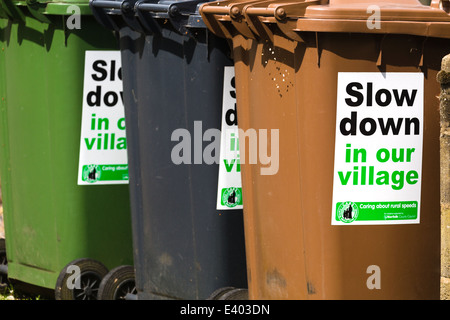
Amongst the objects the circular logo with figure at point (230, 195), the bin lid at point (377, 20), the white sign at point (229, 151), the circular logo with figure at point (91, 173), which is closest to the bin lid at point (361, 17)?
the bin lid at point (377, 20)

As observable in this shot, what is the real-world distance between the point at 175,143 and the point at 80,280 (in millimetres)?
1063

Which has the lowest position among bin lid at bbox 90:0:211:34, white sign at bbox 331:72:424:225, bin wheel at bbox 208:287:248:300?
bin wheel at bbox 208:287:248:300

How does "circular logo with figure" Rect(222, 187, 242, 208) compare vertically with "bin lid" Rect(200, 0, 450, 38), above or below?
A: below

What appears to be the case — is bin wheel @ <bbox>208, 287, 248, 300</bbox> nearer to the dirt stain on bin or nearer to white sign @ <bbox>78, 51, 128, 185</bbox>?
the dirt stain on bin

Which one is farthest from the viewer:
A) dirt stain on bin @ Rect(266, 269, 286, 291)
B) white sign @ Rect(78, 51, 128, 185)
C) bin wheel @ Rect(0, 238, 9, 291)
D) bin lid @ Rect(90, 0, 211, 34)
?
bin wheel @ Rect(0, 238, 9, 291)

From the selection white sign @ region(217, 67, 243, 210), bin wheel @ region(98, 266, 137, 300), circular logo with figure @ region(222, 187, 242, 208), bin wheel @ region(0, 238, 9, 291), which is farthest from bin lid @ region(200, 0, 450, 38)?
bin wheel @ region(0, 238, 9, 291)

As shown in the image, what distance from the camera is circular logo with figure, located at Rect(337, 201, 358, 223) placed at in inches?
158

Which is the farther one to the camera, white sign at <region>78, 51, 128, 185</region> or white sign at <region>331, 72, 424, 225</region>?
white sign at <region>78, 51, 128, 185</region>

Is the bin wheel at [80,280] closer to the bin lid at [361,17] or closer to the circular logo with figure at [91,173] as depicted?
the circular logo with figure at [91,173]

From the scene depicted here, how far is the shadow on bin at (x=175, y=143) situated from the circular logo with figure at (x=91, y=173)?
0.37m

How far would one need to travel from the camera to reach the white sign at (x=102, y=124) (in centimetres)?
522

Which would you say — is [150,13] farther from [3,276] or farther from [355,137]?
[3,276]

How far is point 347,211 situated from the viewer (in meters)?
4.02

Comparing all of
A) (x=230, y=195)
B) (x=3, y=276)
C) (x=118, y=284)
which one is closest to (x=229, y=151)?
(x=230, y=195)
